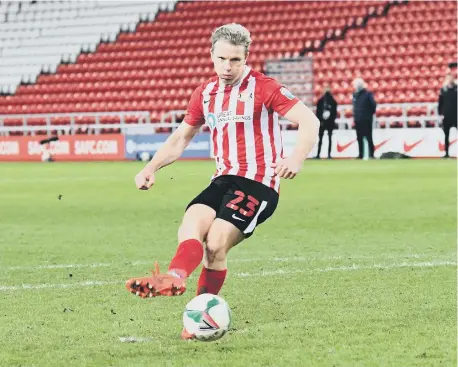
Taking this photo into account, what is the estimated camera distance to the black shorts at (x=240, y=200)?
527cm

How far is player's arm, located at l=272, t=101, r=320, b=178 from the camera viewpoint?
16.1 ft

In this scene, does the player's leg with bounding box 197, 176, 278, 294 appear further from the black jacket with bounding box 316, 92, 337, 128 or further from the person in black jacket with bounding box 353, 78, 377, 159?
the black jacket with bounding box 316, 92, 337, 128

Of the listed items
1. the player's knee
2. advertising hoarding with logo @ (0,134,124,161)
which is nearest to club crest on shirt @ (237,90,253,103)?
the player's knee

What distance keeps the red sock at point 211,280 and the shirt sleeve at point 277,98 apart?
0.90 m

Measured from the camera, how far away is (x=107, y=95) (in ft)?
114

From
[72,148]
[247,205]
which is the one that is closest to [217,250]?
[247,205]

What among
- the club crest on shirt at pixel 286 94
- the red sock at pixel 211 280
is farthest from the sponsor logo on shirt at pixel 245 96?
the red sock at pixel 211 280

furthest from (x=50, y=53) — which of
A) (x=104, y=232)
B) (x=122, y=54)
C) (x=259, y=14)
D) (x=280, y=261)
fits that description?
(x=280, y=261)

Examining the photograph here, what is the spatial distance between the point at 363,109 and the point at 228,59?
19.4m

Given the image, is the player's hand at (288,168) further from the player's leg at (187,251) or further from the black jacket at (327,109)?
the black jacket at (327,109)

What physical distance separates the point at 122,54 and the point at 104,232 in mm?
26316

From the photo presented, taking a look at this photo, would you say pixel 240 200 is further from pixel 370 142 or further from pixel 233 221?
pixel 370 142

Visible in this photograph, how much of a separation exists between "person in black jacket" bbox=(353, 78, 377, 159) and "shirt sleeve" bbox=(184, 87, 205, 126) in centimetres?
1879

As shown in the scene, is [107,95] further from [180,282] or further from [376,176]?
[180,282]
